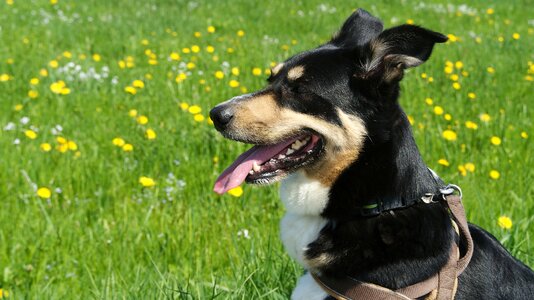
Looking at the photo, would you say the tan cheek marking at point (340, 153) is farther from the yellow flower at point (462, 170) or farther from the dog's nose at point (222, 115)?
the yellow flower at point (462, 170)

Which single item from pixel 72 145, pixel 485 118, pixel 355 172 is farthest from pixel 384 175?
pixel 485 118

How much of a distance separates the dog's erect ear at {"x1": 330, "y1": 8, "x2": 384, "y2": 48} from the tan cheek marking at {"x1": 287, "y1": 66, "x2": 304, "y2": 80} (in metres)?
0.31

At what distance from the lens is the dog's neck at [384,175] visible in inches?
93.7

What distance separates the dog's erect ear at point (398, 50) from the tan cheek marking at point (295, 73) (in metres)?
0.28

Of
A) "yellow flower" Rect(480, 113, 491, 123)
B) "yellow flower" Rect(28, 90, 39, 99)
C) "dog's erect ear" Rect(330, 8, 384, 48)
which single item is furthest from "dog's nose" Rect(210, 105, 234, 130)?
"yellow flower" Rect(480, 113, 491, 123)

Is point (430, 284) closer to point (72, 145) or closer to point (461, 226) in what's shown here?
point (461, 226)

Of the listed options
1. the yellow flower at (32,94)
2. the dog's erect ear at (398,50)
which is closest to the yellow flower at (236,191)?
the dog's erect ear at (398,50)

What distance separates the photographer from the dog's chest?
2.46m

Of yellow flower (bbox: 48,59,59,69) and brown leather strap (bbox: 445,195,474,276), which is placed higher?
brown leather strap (bbox: 445,195,474,276)

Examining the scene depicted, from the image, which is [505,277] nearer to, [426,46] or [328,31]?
[426,46]

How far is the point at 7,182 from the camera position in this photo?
3957 millimetres

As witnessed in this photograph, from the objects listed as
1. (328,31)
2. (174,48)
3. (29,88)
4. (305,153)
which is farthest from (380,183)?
(328,31)

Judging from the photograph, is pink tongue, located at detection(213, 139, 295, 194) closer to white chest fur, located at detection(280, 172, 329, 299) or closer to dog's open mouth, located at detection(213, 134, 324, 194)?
dog's open mouth, located at detection(213, 134, 324, 194)

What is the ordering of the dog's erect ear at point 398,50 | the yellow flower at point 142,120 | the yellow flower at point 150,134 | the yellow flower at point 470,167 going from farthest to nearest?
the yellow flower at point 142,120
the yellow flower at point 150,134
the yellow flower at point 470,167
the dog's erect ear at point 398,50
